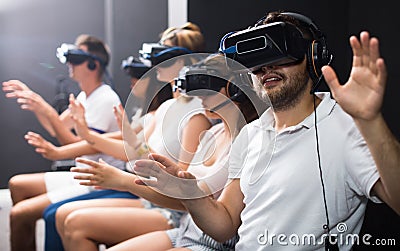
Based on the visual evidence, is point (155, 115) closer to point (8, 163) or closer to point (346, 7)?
point (346, 7)

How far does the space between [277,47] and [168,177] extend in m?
0.37

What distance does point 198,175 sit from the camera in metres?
1.38

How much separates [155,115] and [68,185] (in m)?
0.66

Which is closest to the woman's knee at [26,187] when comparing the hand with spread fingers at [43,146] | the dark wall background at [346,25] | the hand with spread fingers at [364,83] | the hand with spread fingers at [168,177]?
the hand with spread fingers at [43,146]

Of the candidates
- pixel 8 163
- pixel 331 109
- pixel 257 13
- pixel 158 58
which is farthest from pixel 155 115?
pixel 8 163

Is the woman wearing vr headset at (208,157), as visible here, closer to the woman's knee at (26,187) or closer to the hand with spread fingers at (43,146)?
the hand with spread fingers at (43,146)

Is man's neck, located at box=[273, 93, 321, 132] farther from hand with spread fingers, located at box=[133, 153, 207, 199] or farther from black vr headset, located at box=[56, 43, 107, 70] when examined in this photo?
black vr headset, located at box=[56, 43, 107, 70]

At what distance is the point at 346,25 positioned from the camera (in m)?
1.83

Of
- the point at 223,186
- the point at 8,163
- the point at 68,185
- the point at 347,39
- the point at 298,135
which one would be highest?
the point at 347,39

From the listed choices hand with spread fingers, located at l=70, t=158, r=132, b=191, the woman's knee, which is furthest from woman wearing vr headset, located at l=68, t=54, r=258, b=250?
the woman's knee

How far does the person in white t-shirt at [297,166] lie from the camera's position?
1060mm

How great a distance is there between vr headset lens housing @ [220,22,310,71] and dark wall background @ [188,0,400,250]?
0.66 metres

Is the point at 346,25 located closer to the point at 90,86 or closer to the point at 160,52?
the point at 160,52

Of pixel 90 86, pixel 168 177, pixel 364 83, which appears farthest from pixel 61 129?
pixel 364 83
